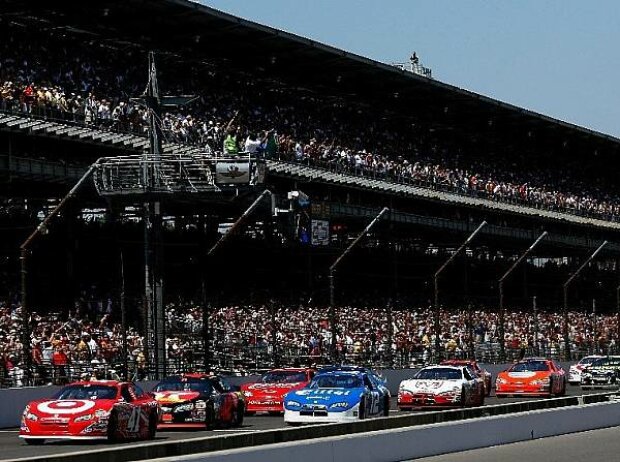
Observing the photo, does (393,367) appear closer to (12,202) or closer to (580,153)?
(12,202)

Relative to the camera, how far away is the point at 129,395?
25.9m

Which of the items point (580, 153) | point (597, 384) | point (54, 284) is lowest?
point (597, 384)

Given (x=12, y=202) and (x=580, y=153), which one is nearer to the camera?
(x=12, y=202)

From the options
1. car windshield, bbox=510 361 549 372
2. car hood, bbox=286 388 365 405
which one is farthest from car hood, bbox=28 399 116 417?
car windshield, bbox=510 361 549 372

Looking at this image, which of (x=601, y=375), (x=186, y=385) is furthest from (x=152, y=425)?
(x=601, y=375)

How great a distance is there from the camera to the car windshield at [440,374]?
36062 millimetres

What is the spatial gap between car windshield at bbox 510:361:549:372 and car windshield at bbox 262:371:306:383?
1058cm

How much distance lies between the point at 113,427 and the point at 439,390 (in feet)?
41.0

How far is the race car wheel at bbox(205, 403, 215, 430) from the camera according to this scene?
29.1m

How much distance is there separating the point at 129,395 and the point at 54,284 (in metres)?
22.2

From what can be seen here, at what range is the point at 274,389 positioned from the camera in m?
35.3

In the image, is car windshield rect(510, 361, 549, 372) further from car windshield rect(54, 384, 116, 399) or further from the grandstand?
car windshield rect(54, 384, 116, 399)

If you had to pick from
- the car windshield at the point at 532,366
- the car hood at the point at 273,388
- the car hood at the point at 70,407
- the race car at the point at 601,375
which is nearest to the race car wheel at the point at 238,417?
the car hood at the point at 273,388

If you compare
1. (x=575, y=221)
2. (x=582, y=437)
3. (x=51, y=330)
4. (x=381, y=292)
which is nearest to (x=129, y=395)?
(x=582, y=437)
